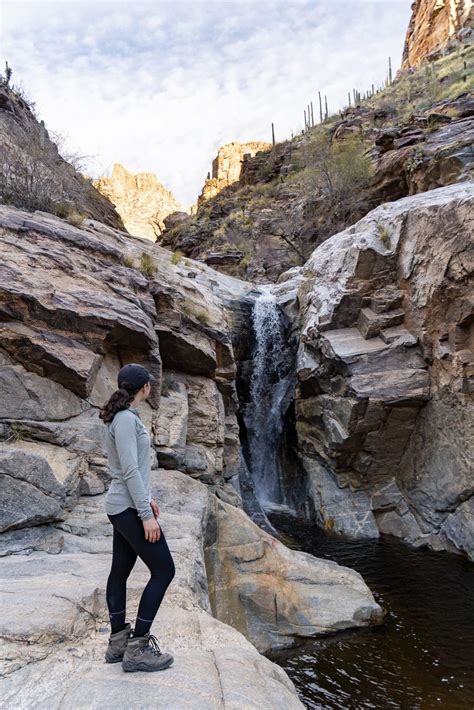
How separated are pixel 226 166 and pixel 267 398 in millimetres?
52080

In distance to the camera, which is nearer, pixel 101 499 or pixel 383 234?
pixel 101 499

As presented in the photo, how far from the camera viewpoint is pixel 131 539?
118 inches

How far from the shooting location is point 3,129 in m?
11.7

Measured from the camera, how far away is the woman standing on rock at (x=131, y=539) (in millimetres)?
2969

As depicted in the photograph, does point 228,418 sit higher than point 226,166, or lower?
lower

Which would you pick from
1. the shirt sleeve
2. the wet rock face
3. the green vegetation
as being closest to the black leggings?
the shirt sleeve

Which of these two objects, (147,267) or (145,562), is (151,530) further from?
(147,267)

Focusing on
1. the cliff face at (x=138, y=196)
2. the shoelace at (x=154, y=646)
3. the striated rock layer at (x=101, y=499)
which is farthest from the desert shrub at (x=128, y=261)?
the cliff face at (x=138, y=196)

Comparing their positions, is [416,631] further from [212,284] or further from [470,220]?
[212,284]

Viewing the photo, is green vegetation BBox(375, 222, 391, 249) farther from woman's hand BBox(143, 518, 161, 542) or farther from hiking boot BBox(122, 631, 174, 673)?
hiking boot BBox(122, 631, 174, 673)

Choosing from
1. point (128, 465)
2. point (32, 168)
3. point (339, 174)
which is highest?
point (339, 174)

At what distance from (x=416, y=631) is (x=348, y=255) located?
9.54 metres

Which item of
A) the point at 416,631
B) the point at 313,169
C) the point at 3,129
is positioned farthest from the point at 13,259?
the point at 313,169

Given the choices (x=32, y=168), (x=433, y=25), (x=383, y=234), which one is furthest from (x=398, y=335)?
(x=433, y=25)
